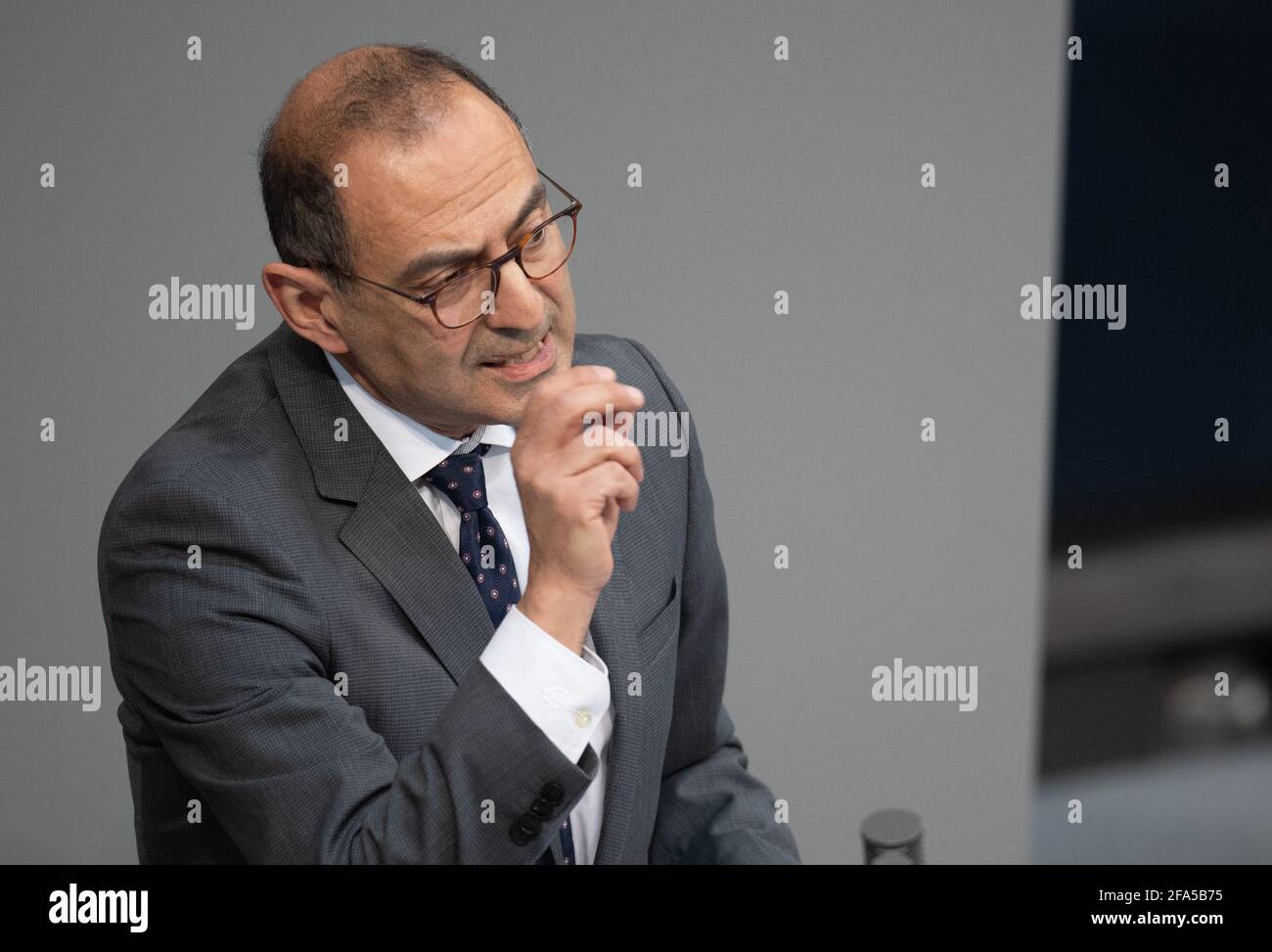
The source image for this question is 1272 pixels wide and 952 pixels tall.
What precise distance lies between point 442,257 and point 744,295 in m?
1.07

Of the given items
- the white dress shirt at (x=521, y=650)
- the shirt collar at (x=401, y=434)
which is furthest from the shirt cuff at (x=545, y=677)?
the shirt collar at (x=401, y=434)

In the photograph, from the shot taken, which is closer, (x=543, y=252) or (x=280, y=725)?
(x=280, y=725)

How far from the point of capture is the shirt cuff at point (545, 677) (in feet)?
5.05

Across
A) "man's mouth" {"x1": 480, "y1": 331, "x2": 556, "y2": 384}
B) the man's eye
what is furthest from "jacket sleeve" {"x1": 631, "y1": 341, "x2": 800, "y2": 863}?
the man's eye

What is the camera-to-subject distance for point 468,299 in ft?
5.56

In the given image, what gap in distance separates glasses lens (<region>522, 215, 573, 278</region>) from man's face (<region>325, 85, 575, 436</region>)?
0.01 m

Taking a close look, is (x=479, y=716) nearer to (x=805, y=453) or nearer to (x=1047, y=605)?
(x=805, y=453)

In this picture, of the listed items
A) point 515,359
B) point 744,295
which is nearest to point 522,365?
point 515,359

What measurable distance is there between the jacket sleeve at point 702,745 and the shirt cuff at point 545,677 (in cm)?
45

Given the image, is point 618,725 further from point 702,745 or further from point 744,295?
point 744,295

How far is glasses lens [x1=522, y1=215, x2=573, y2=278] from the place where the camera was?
172 centimetres

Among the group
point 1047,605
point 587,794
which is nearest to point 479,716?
point 587,794

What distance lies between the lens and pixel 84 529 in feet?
8.51

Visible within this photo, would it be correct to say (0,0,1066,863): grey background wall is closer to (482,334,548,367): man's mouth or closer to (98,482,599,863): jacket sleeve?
(482,334,548,367): man's mouth
